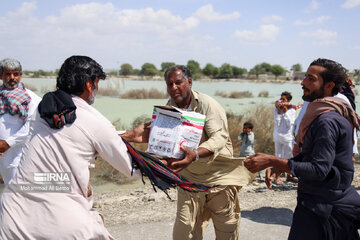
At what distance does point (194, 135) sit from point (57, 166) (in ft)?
3.82

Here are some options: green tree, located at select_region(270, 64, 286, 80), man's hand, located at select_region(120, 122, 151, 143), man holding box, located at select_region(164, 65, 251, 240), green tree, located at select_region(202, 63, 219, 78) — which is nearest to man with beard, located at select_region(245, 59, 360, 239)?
man holding box, located at select_region(164, 65, 251, 240)

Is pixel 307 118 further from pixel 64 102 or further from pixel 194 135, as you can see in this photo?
pixel 64 102

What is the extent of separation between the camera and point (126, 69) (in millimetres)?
102312

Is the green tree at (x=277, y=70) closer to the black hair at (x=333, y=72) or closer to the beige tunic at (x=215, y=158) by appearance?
the beige tunic at (x=215, y=158)

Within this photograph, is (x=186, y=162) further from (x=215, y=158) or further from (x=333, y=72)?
(x=333, y=72)

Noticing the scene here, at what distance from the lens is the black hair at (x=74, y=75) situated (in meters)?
2.08

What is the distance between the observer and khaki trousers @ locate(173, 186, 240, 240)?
3.25m

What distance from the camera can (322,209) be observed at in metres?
2.34

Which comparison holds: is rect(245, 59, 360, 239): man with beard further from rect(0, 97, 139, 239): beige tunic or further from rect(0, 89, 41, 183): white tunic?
rect(0, 89, 41, 183): white tunic

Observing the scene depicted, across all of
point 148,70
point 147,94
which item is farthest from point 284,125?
point 148,70

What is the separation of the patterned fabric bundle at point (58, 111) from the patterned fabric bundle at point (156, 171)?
50 cm

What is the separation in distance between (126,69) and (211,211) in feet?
333

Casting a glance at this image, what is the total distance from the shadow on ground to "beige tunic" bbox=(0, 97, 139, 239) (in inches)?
130

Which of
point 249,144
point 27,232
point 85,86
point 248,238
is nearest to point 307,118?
point 85,86
